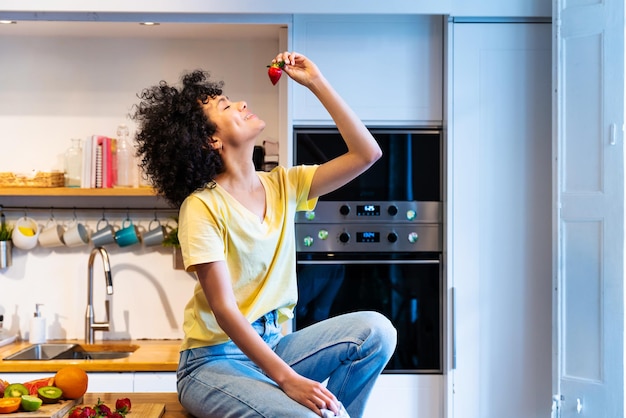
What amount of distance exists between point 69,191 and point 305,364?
5.74 ft

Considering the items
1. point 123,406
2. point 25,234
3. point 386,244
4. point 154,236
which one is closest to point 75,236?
point 25,234

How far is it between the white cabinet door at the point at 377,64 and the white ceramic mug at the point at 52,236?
117cm

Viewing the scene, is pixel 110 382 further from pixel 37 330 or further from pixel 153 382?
pixel 37 330

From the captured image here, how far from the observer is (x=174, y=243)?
3.67 m

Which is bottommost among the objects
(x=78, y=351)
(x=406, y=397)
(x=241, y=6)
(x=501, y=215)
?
(x=406, y=397)

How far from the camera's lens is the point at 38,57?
3.76 m

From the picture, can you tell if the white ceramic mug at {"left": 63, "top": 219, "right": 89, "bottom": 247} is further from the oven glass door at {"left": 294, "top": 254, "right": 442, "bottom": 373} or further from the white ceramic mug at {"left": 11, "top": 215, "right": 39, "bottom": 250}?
the oven glass door at {"left": 294, "top": 254, "right": 442, "bottom": 373}

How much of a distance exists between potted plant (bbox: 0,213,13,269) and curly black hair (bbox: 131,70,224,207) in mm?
1718

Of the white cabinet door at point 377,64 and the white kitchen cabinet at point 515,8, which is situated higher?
the white kitchen cabinet at point 515,8

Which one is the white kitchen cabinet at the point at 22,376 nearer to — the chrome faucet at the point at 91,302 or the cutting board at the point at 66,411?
the chrome faucet at the point at 91,302

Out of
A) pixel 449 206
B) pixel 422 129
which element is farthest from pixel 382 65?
pixel 449 206

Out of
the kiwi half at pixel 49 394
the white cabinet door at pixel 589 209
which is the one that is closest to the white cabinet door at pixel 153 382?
the kiwi half at pixel 49 394

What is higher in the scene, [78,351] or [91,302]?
[91,302]

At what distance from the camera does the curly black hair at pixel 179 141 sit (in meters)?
2.12
